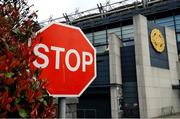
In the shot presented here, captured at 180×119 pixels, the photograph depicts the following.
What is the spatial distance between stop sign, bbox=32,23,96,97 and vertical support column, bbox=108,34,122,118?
87.7 ft

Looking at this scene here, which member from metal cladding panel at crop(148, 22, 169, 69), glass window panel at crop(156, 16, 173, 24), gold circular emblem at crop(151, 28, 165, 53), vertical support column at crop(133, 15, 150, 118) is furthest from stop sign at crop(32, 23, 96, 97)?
glass window panel at crop(156, 16, 173, 24)

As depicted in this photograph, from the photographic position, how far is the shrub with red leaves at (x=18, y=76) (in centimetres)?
195

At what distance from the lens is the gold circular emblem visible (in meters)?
31.8

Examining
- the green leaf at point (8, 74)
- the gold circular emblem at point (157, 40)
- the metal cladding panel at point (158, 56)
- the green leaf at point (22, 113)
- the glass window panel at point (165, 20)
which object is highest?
the glass window panel at point (165, 20)

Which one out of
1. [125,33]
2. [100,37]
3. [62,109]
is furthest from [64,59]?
[100,37]

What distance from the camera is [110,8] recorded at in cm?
4825

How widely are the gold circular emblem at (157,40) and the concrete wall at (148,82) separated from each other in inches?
58.7

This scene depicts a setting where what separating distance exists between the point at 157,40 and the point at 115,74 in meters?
6.86

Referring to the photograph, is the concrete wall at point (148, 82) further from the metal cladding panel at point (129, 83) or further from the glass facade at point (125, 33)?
the glass facade at point (125, 33)

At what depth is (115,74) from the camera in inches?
1190

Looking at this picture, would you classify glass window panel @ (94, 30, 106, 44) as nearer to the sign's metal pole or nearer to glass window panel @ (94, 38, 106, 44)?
glass window panel @ (94, 38, 106, 44)

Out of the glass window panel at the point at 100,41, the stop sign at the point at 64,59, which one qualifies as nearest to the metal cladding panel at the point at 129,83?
the glass window panel at the point at 100,41

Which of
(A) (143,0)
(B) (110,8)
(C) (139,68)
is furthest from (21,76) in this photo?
→ (B) (110,8)

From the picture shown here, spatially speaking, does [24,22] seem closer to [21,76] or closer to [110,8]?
[21,76]
